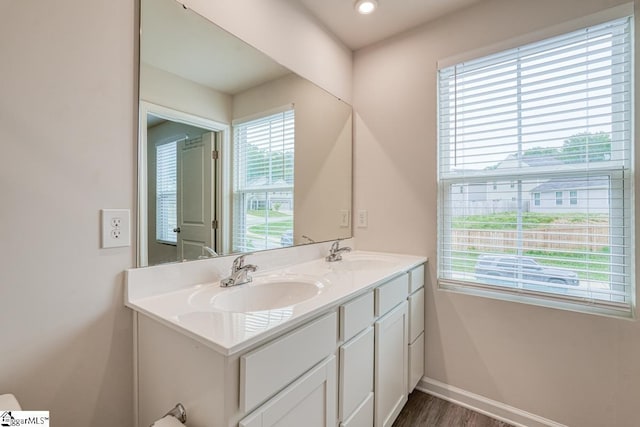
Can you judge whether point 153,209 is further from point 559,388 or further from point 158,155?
point 559,388

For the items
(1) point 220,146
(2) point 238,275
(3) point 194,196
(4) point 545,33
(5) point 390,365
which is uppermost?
(4) point 545,33

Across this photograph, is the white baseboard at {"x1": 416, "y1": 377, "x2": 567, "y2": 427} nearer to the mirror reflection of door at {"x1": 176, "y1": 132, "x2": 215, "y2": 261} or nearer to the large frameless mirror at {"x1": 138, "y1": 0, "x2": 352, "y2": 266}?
the large frameless mirror at {"x1": 138, "y1": 0, "x2": 352, "y2": 266}

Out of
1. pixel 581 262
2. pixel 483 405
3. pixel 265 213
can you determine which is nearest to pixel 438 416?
pixel 483 405

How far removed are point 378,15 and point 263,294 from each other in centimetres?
184

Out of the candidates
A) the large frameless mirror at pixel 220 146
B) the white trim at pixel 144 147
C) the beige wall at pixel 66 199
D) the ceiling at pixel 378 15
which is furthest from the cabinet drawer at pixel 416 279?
the ceiling at pixel 378 15

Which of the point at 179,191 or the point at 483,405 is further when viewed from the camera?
the point at 483,405

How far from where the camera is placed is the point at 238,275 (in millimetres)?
1250

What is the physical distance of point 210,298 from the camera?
1.07 metres

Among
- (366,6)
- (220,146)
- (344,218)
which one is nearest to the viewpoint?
→ (220,146)

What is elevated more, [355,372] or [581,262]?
[581,262]

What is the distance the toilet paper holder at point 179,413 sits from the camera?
83 centimetres

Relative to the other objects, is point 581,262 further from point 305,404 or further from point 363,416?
point 305,404

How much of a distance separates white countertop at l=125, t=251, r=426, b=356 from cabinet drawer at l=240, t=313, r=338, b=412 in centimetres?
4

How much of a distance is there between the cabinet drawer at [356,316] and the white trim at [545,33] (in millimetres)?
1546
